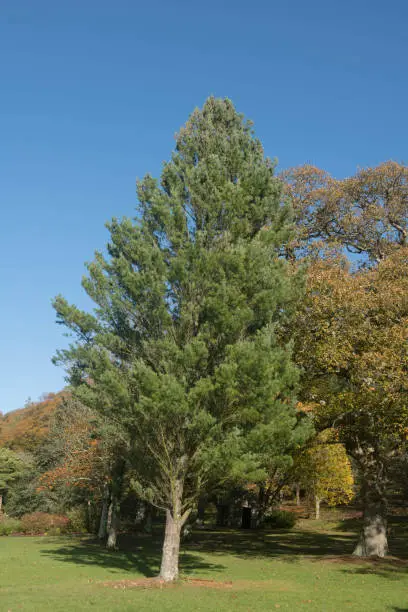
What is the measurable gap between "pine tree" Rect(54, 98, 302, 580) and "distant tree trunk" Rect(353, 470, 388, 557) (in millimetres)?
8331

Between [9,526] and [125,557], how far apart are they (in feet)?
68.2

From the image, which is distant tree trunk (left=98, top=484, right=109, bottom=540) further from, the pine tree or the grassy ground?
the pine tree

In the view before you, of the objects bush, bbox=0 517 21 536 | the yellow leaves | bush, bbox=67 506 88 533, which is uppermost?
the yellow leaves

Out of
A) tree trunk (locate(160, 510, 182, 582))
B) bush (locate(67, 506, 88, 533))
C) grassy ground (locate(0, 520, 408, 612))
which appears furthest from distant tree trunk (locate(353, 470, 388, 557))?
bush (locate(67, 506, 88, 533))

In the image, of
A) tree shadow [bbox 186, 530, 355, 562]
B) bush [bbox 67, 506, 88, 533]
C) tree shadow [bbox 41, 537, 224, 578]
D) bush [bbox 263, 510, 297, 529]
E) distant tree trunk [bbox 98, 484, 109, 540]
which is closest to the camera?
tree shadow [bbox 41, 537, 224, 578]

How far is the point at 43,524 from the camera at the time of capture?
38531mm

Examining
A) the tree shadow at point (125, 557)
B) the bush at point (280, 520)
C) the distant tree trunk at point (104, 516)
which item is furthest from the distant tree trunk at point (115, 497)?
the bush at point (280, 520)

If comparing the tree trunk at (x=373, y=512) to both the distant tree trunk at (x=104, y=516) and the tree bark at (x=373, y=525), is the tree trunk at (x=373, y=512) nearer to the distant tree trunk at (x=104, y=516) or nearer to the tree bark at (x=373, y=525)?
the tree bark at (x=373, y=525)

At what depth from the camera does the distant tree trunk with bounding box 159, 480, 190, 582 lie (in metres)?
15.7

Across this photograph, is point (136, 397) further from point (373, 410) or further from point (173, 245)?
point (373, 410)

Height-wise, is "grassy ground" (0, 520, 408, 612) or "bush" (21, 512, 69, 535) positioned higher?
"grassy ground" (0, 520, 408, 612)

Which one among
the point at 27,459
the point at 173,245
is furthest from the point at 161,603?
the point at 27,459

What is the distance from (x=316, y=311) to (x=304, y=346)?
1.43m

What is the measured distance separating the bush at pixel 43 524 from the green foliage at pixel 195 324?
2449 cm
